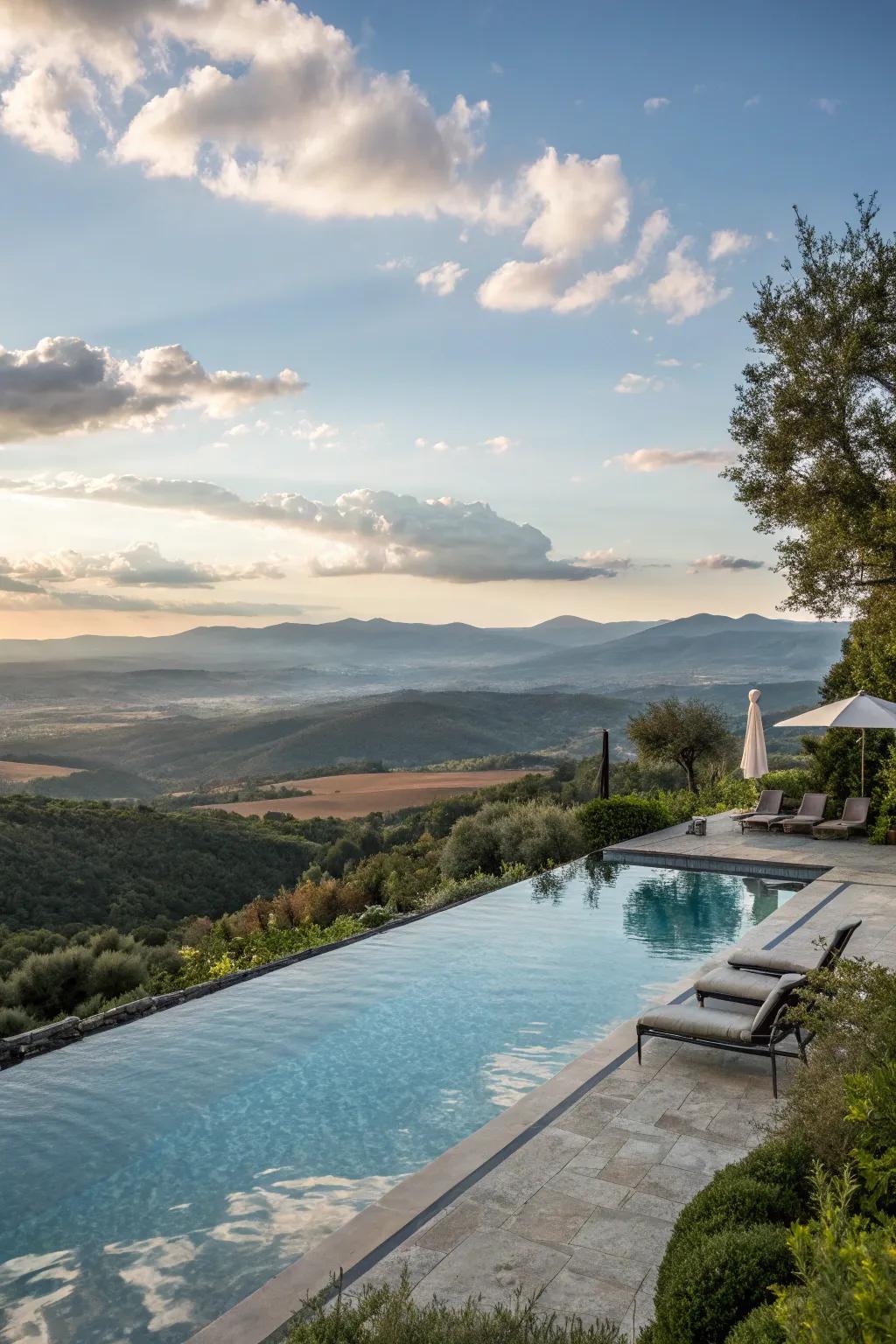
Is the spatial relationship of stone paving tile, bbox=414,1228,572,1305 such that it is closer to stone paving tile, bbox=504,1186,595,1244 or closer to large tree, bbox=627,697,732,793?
stone paving tile, bbox=504,1186,595,1244

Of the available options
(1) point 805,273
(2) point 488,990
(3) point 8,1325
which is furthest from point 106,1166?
(1) point 805,273

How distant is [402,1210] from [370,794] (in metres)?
40.0

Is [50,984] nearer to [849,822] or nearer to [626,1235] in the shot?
[626,1235]

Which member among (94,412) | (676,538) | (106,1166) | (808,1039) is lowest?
(106,1166)

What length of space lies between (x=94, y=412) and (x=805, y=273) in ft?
53.2


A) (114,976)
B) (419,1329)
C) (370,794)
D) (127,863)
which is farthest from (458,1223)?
(370,794)

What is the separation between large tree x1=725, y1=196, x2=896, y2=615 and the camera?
1378 cm

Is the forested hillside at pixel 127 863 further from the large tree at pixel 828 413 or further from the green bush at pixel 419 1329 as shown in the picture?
the green bush at pixel 419 1329

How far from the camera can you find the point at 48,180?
50.1 ft

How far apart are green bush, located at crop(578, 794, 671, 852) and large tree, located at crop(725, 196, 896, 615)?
443cm

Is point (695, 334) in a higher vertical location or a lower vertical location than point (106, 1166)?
higher

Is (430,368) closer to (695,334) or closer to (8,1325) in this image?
(695,334)

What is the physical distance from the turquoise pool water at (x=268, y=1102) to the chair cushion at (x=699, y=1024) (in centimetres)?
112

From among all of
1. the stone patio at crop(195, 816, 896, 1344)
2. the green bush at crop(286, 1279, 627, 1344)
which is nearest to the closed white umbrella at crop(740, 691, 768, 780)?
the stone patio at crop(195, 816, 896, 1344)
